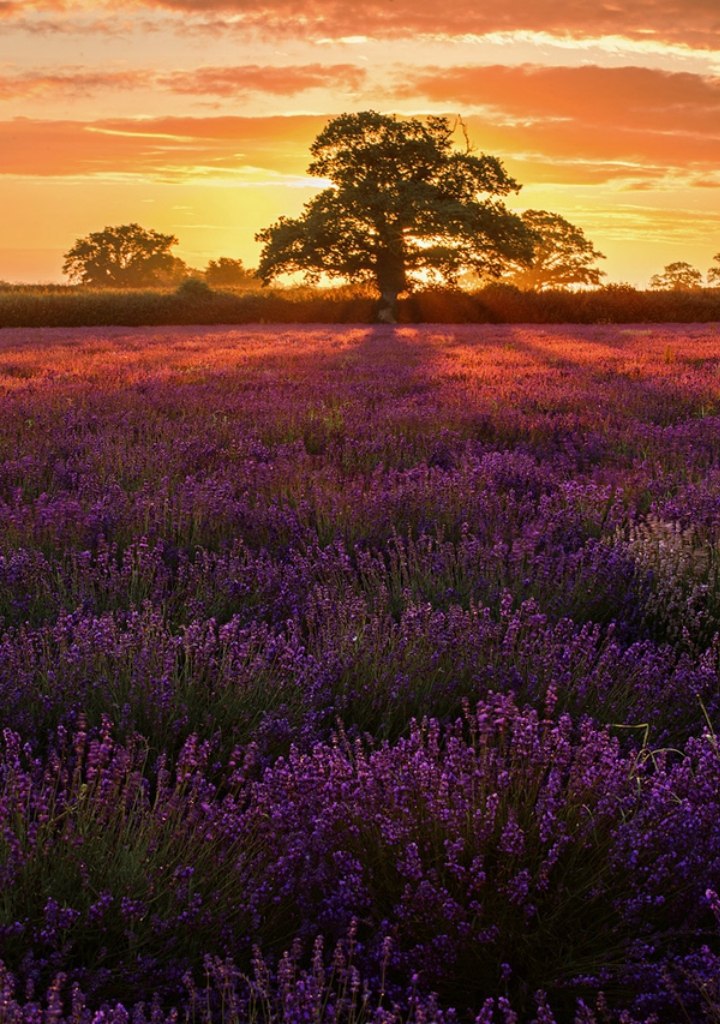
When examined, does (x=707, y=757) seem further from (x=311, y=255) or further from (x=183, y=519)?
(x=311, y=255)

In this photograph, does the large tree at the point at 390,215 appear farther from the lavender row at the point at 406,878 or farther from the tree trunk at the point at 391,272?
the lavender row at the point at 406,878

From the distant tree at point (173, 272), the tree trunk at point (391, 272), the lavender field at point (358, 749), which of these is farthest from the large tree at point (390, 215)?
the distant tree at point (173, 272)

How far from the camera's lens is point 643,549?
4.04m

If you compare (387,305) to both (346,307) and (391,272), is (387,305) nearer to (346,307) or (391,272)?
(346,307)

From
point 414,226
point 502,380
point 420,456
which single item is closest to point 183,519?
point 420,456

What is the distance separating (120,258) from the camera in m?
80.1

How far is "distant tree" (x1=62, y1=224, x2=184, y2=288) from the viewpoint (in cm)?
7919

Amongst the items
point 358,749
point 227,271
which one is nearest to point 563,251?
point 227,271

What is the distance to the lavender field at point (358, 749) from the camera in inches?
70.0

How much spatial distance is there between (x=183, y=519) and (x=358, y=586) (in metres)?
1.28

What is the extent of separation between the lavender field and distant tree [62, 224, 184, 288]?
77.5 meters

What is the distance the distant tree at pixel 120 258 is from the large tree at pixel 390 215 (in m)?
46.3

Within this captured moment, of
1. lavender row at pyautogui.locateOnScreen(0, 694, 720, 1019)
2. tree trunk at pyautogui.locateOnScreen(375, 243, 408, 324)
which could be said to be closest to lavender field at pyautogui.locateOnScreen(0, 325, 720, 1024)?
lavender row at pyautogui.locateOnScreen(0, 694, 720, 1019)

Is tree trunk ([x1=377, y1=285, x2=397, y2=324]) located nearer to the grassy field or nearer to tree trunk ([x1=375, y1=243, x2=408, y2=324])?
tree trunk ([x1=375, y1=243, x2=408, y2=324])
